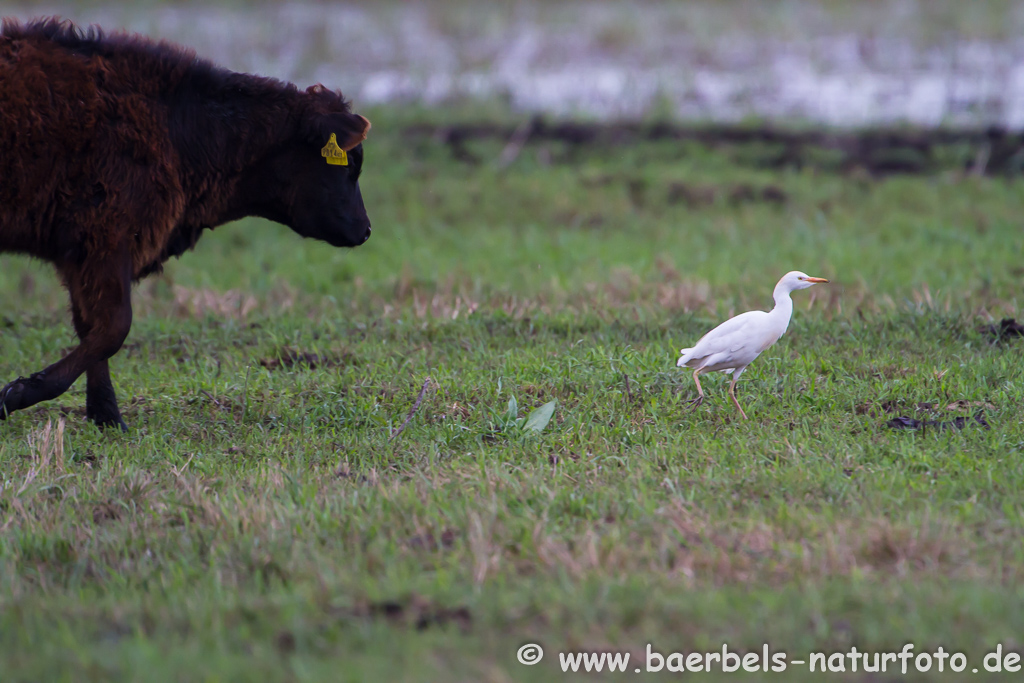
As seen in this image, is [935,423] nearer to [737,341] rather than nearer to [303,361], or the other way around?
[737,341]

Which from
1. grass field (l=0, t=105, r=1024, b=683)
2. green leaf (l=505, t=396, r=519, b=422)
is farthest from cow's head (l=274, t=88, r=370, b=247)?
green leaf (l=505, t=396, r=519, b=422)

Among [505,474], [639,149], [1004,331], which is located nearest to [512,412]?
[505,474]

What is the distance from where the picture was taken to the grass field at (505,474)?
308 cm

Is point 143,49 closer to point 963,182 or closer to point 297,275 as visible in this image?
point 297,275

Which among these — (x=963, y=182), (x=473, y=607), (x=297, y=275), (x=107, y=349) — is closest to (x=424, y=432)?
(x=107, y=349)

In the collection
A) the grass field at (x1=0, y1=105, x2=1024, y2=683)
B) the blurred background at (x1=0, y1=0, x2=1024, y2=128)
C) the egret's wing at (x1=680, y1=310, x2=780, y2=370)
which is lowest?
the grass field at (x1=0, y1=105, x2=1024, y2=683)

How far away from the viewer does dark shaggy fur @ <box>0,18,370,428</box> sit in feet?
16.2

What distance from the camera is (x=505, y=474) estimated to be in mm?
4422

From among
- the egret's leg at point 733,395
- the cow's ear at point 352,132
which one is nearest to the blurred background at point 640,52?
the cow's ear at point 352,132

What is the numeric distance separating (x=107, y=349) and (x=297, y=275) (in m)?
4.46

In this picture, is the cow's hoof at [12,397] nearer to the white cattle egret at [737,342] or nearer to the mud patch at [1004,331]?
the white cattle egret at [737,342]

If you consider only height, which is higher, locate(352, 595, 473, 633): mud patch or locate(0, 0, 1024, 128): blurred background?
locate(0, 0, 1024, 128): blurred background

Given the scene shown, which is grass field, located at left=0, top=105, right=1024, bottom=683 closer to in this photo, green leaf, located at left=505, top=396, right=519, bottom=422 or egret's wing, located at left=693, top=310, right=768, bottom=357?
green leaf, located at left=505, top=396, right=519, bottom=422

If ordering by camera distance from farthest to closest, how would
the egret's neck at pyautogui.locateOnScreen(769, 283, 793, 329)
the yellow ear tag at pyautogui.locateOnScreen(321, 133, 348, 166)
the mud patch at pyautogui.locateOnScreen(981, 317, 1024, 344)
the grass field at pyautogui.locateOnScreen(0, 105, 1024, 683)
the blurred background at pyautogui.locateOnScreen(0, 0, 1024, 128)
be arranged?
the blurred background at pyautogui.locateOnScreen(0, 0, 1024, 128) → the mud patch at pyautogui.locateOnScreen(981, 317, 1024, 344) → the yellow ear tag at pyautogui.locateOnScreen(321, 133, 348, 166) → the egret's neck at pyautogui.locateOnScreen(769, 283, 793, 329) → the grass field at pyautogui.locateOnScreen(0, 105, 1024, 683)
